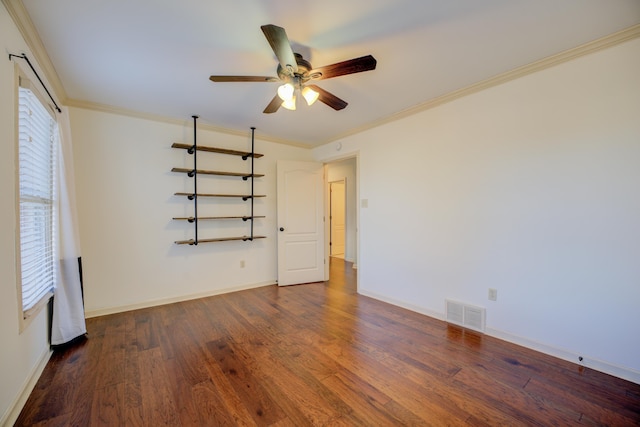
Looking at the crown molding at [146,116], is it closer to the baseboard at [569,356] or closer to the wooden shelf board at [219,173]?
the wooden shelf board at [219,173]

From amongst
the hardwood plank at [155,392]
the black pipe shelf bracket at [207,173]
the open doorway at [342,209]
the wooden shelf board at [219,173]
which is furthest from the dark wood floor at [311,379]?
the open doorway at [342,209]

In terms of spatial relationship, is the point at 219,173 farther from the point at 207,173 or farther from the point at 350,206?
the point at 350,206

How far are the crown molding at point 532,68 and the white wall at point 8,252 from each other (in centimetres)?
336

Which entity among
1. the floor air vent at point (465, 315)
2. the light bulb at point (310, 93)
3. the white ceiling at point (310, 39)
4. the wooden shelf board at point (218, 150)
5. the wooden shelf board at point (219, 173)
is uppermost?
the white ceiling at point (310, 39)

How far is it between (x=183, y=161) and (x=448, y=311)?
12.5 ft

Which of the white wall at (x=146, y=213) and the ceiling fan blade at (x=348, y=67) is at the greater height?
the ceiling fan blade at (x=348, y=67)

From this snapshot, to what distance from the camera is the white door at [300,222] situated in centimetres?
441

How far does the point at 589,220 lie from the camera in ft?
6.84

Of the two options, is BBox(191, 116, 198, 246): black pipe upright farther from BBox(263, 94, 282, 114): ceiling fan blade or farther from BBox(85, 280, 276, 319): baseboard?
BBox(263, 94, 282, 114): ceiling fan blade

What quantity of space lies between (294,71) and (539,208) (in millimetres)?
2357

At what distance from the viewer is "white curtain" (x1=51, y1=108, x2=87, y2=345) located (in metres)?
2.37

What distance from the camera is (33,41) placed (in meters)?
1.90

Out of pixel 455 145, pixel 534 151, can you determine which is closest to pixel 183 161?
pixel 455 145

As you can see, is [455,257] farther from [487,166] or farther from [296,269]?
[296,269]
